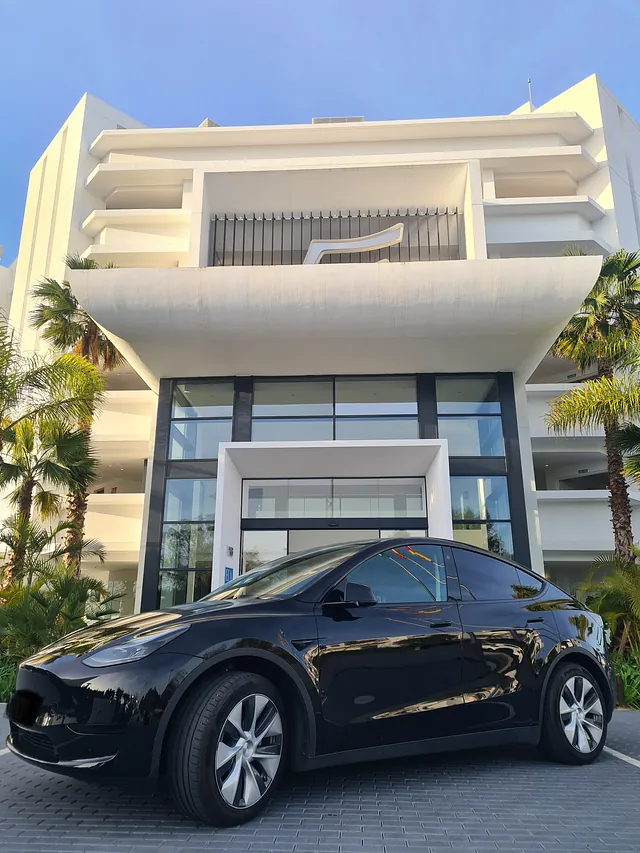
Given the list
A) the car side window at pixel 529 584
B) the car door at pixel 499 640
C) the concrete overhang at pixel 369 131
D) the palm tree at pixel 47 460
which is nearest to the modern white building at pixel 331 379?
the palm tree at pixel 47 460

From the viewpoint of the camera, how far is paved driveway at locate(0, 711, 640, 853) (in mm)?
2982

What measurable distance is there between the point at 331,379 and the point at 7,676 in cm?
908

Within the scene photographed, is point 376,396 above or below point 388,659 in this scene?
above

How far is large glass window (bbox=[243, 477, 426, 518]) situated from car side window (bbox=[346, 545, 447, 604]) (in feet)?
32.0

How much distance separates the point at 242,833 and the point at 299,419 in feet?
39.3

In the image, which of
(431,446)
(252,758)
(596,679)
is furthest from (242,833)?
(431,446)

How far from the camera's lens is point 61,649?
3.52m

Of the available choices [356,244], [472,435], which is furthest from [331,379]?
[356,244]

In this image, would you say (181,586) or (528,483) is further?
(528,483)

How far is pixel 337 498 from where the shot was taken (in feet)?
47.0

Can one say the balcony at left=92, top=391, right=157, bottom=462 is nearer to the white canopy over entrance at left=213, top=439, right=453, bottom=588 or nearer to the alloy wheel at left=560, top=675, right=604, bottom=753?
the white canopy over entrance at left=213, top=439, right=453, bottom=588

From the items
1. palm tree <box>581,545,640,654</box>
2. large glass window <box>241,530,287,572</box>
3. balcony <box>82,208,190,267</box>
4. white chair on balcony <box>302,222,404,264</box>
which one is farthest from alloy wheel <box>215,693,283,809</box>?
balcony <box>82,208,190,267</box>

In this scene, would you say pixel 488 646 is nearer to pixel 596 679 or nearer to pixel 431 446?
pixel 596 679

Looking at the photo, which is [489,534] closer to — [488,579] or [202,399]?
[202,399]
